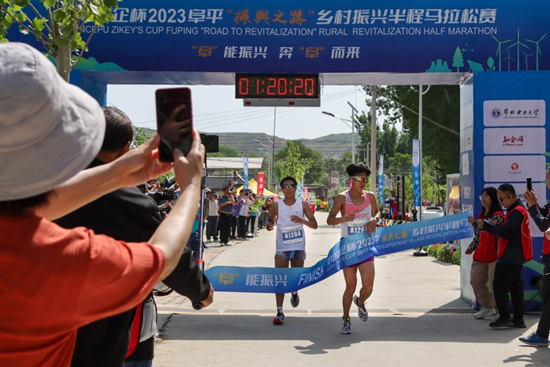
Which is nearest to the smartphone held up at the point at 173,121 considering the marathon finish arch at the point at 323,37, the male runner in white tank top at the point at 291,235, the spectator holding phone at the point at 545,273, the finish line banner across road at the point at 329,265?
the spectator holding phone at the point at 545,273

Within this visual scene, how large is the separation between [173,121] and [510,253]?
7.55 metres

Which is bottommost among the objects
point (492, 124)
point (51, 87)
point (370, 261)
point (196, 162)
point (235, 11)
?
point (370, 261)

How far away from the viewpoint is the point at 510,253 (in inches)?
342

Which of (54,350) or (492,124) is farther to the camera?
(492,124)

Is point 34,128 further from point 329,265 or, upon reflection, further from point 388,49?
point 388,49

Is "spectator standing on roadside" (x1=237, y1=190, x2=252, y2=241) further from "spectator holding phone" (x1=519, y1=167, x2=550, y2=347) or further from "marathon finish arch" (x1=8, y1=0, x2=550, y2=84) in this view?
"spectator holding phone" (x1=519, y1=167, x2=550, y2=347)

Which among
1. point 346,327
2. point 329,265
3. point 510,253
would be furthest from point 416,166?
point 346,327

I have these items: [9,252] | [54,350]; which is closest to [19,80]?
[9,252]

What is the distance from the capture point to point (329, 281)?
46.0 ft

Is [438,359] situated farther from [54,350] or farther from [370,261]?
[54,350]

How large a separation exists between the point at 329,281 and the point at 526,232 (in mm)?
5881

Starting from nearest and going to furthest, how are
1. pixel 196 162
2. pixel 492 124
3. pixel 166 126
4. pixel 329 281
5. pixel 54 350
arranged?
pixel 54 350, pixel 196 162, pixel 166 126, pixel 492 124, pixel 329 281

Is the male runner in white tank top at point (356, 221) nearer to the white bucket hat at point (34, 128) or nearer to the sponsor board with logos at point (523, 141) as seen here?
the sponsor board with logos at point (523, 141)

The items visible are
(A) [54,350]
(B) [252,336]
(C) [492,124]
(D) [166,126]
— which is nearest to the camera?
(A) [54,350]
